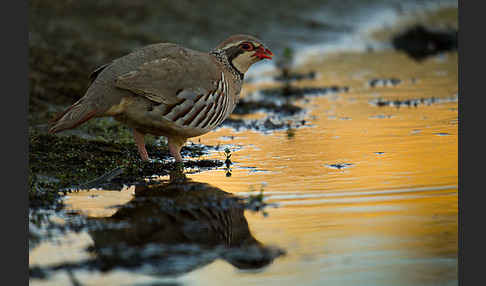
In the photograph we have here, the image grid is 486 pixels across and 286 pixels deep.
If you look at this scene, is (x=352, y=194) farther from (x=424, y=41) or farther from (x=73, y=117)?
(x=424, y=41)

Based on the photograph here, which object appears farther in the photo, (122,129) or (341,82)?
(341,82)

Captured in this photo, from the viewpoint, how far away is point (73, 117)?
6391 mm

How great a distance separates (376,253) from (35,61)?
9.49 meters

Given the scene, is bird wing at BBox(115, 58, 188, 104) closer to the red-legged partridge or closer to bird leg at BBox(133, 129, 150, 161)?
the red-legged partridge

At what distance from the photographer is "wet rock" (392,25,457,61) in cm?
1803

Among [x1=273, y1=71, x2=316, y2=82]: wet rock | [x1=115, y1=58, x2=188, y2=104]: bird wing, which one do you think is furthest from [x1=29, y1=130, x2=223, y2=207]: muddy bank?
[x1=273, y1=71, x2=316, y2=82]: wet rock

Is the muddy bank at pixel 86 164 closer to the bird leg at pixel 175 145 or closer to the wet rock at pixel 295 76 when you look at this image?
the bird leg at pixel 175 145

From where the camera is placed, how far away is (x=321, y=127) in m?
9.34

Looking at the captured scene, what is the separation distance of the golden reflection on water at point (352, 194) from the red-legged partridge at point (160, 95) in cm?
56

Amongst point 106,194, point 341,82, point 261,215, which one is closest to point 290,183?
point 261,215

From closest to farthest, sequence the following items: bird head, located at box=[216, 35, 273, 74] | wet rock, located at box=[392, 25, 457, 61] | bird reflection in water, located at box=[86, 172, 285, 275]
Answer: bird reflection in water, located at box=[86, 172, 285, 275] < bird head, located at box=[216, 35, 273, 74] < wet rock, located at box=[392, 25, 457, 61]

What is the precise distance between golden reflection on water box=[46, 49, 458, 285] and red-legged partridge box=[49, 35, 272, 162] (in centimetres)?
56

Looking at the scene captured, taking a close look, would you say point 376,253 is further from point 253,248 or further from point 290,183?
point 290,183

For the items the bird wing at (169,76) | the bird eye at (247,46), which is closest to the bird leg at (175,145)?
the bird wing at (169,76)
